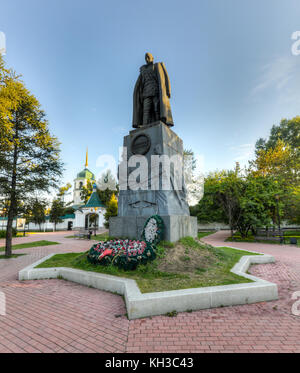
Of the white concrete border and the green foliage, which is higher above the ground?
the green foliage

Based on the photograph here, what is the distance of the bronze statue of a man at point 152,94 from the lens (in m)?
8.26

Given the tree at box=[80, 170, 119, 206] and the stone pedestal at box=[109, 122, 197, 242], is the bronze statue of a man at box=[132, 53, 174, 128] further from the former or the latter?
the tree at box=[80, 170, 119, 206]

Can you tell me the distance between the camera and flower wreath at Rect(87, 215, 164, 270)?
5.20 m

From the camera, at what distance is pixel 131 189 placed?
24.8 feet

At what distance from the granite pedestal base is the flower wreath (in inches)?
10.1

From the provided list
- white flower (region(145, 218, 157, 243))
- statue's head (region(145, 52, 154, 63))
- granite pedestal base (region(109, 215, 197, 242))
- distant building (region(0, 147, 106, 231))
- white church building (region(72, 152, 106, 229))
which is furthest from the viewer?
distant building (region(0, 147, 106, 231))

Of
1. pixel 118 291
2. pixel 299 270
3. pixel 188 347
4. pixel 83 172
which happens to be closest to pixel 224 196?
pixel 299 270

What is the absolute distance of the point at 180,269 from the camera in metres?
5.08

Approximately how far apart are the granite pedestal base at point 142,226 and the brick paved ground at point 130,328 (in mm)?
2553

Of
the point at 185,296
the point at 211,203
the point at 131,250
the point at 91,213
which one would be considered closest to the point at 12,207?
the point at 131,250

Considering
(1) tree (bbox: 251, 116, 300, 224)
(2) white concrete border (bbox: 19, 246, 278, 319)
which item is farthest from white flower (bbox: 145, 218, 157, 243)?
(1) tree (bbox: 251, 116, 300, 224)

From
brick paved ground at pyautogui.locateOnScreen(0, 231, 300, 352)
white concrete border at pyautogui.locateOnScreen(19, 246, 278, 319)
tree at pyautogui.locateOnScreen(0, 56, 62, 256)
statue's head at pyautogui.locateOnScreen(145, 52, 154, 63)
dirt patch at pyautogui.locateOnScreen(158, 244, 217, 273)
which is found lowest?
brick paved ground at pyautogui.locateOnScreen(0, 231, 300, 352)
